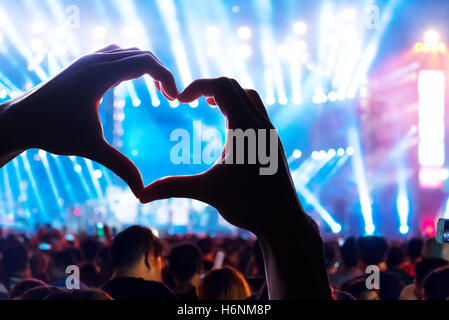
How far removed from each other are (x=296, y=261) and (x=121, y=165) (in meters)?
0.41

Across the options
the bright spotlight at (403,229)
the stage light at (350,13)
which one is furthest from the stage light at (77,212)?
the stage light at (350,13)

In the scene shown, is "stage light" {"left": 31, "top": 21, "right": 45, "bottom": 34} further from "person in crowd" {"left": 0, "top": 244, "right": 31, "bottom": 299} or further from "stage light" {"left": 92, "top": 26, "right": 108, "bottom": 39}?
"person in crowd" {"left": 0, "top": 244, "right": 31, "bottom": 299}

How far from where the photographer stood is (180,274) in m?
4.01

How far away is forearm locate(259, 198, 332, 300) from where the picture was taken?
3.29 ft

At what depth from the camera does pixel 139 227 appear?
3348 mm

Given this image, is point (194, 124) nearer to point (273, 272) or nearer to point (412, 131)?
point (412, 131)

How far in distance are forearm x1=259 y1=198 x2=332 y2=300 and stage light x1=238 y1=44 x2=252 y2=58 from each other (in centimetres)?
1443

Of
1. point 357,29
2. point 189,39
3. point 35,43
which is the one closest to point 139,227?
point 35,43

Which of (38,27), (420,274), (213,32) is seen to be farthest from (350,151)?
(420,274)

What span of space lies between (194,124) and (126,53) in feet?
48.6

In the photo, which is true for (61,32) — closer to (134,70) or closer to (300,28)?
(300,28)

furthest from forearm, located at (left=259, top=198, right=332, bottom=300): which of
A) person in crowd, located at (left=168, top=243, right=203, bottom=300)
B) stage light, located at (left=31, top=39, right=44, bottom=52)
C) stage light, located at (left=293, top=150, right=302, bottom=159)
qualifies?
stage light, located at (left=293, top=150, right=302, bottom=159)

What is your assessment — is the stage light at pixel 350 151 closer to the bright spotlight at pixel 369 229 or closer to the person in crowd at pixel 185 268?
the bright spotlight at pixel 369 229

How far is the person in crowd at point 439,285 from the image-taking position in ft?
9.87
